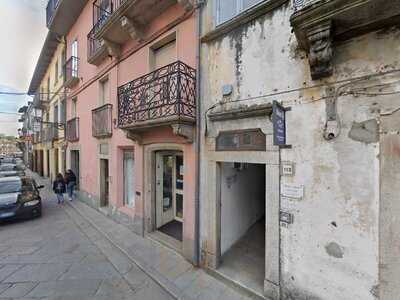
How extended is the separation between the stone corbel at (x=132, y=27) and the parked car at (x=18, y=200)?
7.01 m

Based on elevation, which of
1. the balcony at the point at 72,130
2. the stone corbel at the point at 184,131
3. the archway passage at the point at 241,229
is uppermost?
the balcony at the point at 72,130

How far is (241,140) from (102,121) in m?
6.47

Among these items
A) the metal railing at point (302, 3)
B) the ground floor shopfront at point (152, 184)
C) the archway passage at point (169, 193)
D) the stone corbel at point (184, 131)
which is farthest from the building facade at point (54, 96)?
the metal railing at point (302, 3)

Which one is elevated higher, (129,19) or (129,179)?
(129,19)

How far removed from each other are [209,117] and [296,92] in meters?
1.80

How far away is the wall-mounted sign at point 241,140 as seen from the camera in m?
4.23

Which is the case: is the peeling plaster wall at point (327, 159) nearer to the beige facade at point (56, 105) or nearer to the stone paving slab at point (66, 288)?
the stone paving slab at point (66, 288)

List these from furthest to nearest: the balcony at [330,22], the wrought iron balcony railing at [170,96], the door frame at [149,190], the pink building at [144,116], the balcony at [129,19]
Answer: the door frame at [149,190]
the balcony at [129,19]
the pink building at [144,116]
the wrought iron balcony railing at [170,96]
the balcony at [330,22]

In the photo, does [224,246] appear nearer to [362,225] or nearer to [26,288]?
[362,225]

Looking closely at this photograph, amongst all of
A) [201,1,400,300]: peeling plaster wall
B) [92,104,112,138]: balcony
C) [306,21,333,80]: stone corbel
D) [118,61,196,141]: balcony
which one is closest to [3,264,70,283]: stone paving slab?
[118,61,196,141]: balcony

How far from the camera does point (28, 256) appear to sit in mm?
5828

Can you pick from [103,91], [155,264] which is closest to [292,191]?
[155,264]

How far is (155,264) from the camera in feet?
17.5

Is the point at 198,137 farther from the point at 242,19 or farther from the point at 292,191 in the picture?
the point at 242,19
